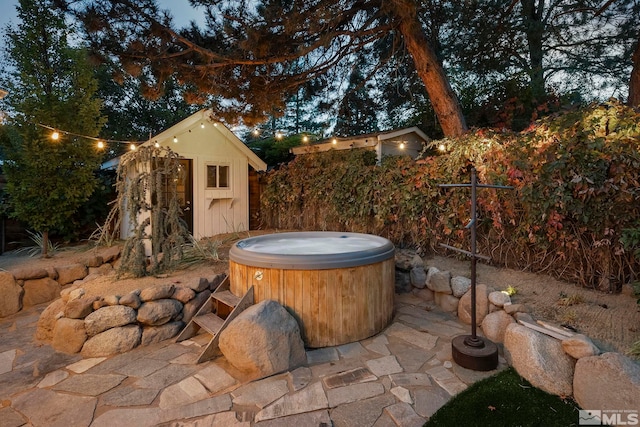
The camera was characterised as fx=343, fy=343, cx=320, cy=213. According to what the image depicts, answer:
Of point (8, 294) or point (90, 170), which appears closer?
point (8, 294)

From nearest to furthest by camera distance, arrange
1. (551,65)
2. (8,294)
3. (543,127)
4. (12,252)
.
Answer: (543,127) < (8,294) < (12,252) < (551,65)

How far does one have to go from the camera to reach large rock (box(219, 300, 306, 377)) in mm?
2459

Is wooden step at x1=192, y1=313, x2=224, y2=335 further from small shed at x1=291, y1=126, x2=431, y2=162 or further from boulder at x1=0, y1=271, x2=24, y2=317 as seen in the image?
small shed at x1=291, y1=126, x2=431, y2=162

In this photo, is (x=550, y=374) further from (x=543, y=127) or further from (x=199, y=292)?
(x=199, y=292)

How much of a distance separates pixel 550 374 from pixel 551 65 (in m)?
8.17

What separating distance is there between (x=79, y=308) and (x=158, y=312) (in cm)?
66

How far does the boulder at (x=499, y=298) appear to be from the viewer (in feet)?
9.98

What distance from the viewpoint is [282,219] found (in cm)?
729

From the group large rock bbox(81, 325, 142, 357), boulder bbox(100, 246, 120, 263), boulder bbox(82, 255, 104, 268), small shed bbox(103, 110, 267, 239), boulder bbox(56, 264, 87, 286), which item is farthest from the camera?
small shed bbox(103, 110, 267, 239)

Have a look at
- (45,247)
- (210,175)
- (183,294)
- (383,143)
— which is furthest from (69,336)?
(383,143)

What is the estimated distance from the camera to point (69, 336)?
2.96 m

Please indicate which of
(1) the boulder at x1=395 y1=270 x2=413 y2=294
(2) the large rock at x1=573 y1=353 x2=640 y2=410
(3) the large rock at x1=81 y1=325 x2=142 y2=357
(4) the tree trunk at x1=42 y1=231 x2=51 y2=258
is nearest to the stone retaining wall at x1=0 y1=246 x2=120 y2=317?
(4) the tree trunk at x1=42 y1=231 x2=51 y2=258

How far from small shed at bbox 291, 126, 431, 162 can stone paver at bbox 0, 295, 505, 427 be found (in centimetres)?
483

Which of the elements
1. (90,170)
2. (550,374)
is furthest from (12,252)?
(550,374)
